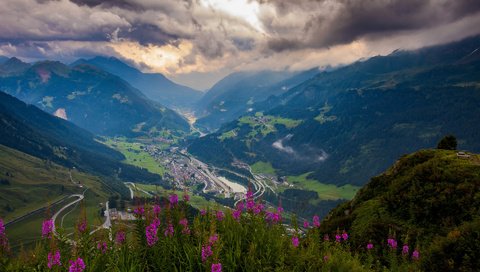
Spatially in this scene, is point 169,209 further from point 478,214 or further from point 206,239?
point 478,214

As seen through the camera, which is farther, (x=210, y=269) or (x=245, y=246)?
(x=245, y=246)

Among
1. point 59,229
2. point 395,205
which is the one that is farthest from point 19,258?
point 395,205

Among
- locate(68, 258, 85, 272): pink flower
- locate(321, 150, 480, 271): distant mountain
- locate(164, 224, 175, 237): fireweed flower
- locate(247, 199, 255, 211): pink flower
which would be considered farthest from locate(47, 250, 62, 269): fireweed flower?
locate(321, 150, 480, 271): distant mountain

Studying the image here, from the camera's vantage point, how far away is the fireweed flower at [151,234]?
32.6 ft

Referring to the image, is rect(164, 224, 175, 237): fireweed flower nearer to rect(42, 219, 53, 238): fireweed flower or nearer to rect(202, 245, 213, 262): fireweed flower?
rect(202, 245, 213, 262): fireweed flower

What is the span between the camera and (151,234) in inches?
393

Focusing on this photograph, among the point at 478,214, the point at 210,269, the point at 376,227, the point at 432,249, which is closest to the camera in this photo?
the point at 210,269

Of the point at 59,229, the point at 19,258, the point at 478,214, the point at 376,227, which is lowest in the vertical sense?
the point at 376,227

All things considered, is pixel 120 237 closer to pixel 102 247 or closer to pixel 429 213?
pixel 102 247

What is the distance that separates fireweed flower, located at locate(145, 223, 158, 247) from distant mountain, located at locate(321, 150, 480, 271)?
1236 centimetres

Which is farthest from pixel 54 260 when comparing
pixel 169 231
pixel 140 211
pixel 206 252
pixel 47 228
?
pixel 206 252

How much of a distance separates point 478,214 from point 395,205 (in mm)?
6543

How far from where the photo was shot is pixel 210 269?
328 inches

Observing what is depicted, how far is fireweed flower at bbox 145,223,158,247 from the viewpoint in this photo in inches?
391
